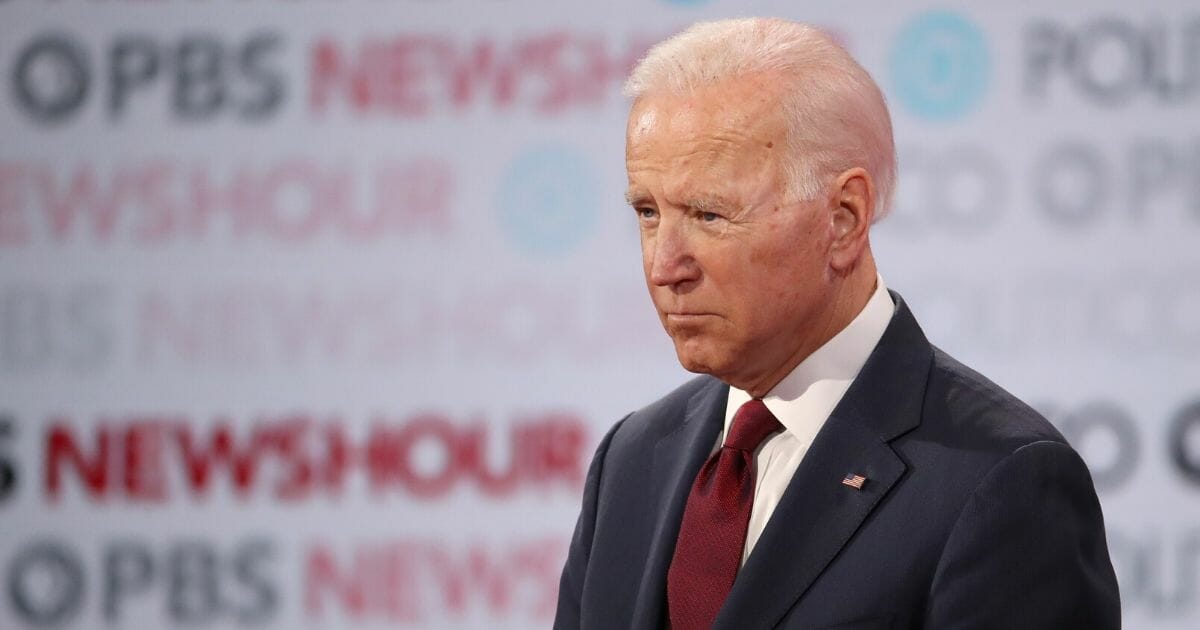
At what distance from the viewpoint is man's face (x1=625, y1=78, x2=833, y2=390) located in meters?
1.35

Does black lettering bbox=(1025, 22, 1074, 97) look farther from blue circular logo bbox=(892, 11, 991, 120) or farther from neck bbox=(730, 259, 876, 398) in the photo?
neck bbox=(730, 259, 876, 398)

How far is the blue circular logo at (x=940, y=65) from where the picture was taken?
2814 mm

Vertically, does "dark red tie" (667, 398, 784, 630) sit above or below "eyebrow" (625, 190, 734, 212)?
below

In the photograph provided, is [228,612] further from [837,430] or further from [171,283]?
[837,430]

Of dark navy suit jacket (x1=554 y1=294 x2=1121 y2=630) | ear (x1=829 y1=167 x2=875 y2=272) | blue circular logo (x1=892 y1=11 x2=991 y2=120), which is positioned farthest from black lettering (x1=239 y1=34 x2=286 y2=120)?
ear (x1=829 y1=167 x2=875 y2=272)

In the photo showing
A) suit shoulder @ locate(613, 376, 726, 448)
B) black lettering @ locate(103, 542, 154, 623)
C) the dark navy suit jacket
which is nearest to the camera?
the dark navy suit jacket

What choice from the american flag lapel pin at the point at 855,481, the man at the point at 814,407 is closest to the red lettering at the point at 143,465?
the man at the point at 814,407

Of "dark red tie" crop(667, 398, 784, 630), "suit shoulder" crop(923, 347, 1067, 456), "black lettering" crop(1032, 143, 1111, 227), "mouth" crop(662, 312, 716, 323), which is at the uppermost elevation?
"black lettering" crop(1032, 143, 1111, 227)

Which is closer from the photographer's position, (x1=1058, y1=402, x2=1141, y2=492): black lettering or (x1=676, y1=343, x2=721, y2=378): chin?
(x1=676, y1=343, x2=721, y2=378): chin

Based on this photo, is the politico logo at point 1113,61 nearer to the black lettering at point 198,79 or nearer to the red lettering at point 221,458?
the black lettering at point 198,79

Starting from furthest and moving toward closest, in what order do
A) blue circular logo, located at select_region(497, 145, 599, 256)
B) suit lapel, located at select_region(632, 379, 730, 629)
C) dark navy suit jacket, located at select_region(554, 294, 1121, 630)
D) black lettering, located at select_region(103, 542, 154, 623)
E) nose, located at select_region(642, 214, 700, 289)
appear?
black lettering, located at select_region(103, 542, 154, 623)
blue circular logo, located at select_region(497, 145, 599, 256)
suit lapel, located at select_region(632, 379, 730, 629)
nose, located at select_region(642, 214, 700, 289)
dark navy suit jacket, located at select_region(554, 294, 1121, 630)

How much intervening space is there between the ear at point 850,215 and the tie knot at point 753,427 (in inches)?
6.4

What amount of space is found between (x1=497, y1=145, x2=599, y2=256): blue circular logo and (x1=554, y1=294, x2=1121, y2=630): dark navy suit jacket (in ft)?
4.58

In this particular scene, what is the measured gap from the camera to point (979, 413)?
138cm
